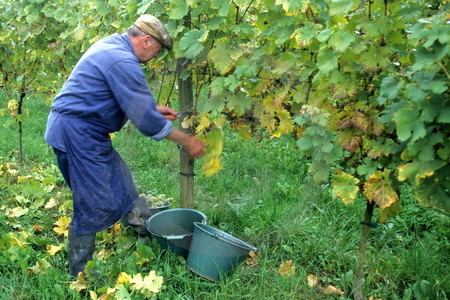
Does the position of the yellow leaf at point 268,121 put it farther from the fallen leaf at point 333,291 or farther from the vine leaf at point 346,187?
the fallen leaf at point 333,291

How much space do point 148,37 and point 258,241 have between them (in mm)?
1736

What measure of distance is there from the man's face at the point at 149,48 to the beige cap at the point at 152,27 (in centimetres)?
4

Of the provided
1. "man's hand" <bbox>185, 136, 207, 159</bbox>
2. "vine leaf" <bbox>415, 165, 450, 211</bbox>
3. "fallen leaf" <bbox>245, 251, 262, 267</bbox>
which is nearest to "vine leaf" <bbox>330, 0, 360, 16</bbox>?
"vine leaf" <bbox>415, 165, 450, 211</bbox>

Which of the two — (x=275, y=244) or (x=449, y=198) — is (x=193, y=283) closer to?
(x=275, y=244)

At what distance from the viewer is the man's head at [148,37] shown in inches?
119

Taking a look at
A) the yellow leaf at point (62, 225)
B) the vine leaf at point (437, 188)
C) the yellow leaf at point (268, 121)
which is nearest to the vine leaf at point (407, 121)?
the vine leaf at point (437, 188)

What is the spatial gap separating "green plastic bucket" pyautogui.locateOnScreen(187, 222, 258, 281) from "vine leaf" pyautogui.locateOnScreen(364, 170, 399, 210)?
40.2 inches

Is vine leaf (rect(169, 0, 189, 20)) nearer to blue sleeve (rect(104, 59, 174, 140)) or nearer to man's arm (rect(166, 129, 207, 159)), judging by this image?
blue sleeve (rect(104, 59, 174, 140))

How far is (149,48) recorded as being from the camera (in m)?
3.14

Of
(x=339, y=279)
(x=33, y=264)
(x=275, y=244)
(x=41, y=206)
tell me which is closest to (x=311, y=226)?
(x=275, y=244)

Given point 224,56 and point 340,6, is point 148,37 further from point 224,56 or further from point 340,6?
point 340,6

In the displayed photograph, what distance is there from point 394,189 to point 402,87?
0.57 meters

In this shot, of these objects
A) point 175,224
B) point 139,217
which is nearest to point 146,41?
point 139,217

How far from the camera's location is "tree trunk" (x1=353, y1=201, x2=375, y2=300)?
9.43ft
